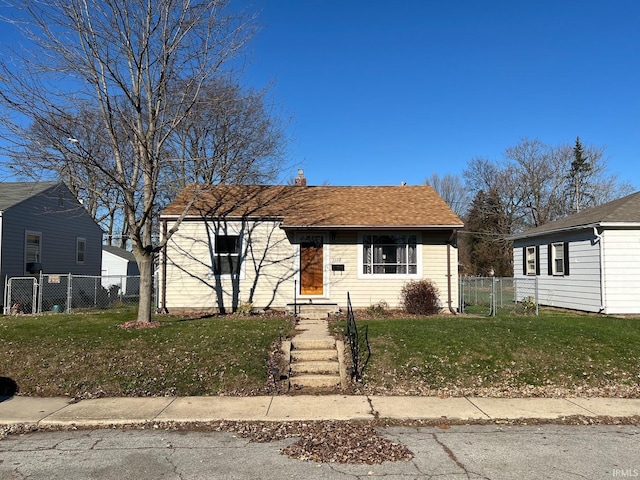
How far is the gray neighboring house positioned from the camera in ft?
56.5

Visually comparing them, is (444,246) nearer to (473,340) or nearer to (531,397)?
(473,340)

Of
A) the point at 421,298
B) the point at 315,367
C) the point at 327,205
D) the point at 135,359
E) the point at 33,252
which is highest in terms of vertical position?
the point at 327,205

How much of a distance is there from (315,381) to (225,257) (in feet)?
24.0

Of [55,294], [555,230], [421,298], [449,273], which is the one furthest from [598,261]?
[55,294]

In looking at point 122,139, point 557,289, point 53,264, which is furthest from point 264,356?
point 53,264

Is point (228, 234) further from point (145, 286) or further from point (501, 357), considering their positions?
point (501, 357)

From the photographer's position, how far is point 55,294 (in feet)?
63.1

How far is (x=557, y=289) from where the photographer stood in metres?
16.8

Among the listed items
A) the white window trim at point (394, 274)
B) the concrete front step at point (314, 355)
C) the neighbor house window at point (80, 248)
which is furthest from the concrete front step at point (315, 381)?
the neighbor house window at point (80, 248)

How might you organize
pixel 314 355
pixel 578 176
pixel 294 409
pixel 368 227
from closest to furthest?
pixel 294 409
pixel 314 355
pixel 368 227
pixel 578 176

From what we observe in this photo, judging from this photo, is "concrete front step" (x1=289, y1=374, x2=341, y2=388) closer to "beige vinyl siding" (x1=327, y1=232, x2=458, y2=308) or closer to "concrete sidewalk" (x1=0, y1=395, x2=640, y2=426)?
"concrete sidewalk" (x1=0, y1=395, x2=640, y2=426)

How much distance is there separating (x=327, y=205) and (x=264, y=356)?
7684mm

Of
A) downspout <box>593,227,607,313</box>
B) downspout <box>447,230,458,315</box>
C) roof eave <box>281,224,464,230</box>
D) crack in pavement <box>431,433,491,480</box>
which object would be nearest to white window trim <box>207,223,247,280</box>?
roof eave <box>281,224,464,230</box>

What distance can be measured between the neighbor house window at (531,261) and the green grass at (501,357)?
8268mm
